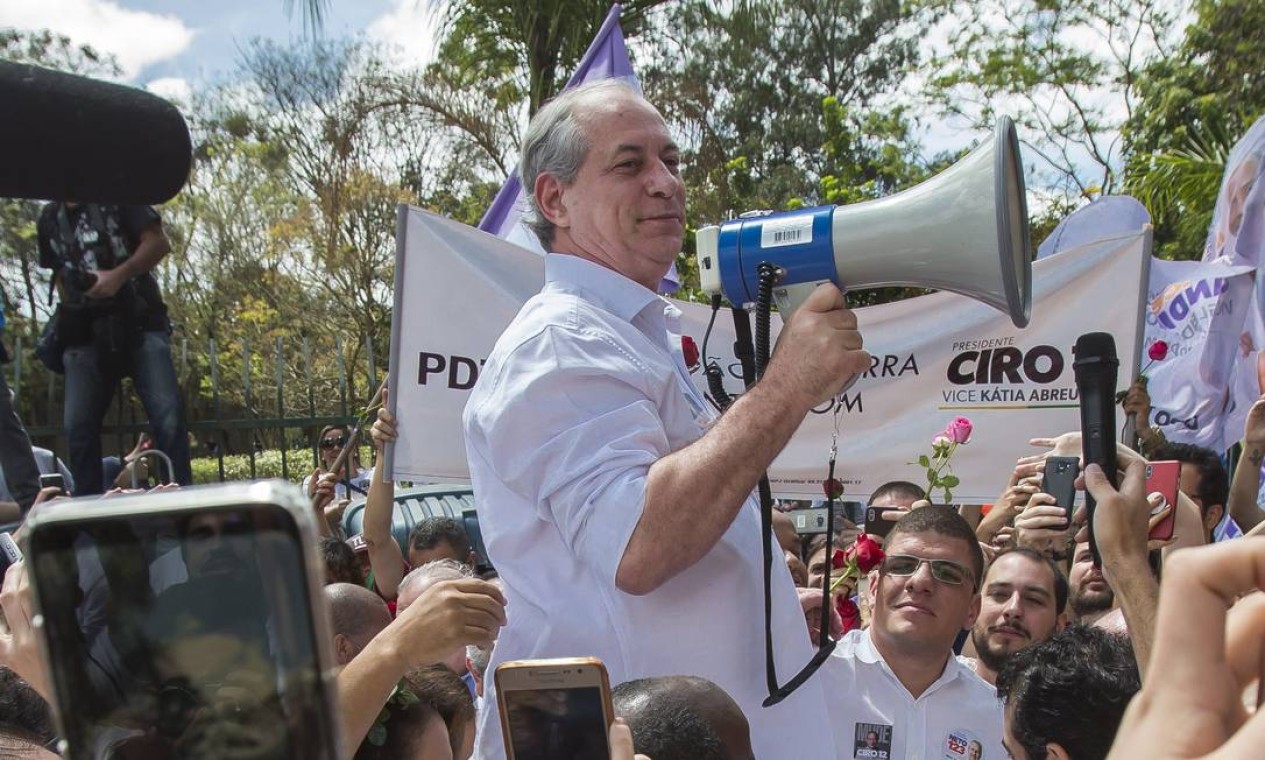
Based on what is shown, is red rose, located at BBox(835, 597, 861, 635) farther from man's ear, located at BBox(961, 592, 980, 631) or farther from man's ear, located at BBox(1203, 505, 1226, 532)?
man's ear, located at BBox(1203, 505, 1226, 532)

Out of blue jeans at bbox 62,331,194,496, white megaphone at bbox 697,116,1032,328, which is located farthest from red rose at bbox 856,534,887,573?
blue jeans at bbox 62,331,194,496

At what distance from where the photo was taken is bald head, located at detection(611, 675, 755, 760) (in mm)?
1604

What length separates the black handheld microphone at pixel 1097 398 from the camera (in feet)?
6.52

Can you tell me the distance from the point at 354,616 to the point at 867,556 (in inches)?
51.0

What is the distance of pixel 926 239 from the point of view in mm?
1788

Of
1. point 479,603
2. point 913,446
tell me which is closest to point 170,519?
point 479,603

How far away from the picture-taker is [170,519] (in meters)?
0.51

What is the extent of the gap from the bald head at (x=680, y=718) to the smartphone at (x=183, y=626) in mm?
1121

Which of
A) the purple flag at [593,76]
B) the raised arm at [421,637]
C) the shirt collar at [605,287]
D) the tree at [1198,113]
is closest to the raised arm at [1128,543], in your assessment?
the shirt collar at [605,287]

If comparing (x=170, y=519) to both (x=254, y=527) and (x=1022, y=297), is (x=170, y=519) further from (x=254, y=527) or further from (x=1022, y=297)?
(x=1022, y=297)

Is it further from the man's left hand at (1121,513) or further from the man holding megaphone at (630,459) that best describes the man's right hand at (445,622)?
the man's left hand at (1121,513)

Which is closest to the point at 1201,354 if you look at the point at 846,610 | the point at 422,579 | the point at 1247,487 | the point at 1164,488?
the point at 1247,487

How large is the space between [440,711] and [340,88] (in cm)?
1971

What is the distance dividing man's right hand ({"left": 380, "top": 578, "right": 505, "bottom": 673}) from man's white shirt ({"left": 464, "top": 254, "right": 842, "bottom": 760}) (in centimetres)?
15
